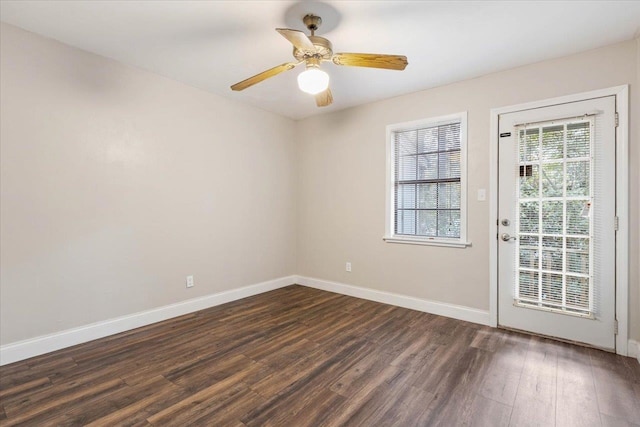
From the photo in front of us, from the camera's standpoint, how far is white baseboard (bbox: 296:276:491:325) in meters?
3.21

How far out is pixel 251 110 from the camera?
4.15m

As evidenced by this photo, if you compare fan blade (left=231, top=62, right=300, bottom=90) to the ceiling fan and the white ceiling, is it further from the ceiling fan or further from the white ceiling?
the white ceiling

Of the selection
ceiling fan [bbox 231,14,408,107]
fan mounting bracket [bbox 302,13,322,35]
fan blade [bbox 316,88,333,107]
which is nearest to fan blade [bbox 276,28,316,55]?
ceiling fan [bbox 231,14,408,107]

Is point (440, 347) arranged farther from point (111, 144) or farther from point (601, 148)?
point (111, 144)

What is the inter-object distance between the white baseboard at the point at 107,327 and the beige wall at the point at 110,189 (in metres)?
0.06

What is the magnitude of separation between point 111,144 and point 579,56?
14.2 feet

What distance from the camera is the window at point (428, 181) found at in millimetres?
3422

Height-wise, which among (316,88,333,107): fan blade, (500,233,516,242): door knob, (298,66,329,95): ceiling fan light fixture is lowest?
(500,233,516,242): door knob

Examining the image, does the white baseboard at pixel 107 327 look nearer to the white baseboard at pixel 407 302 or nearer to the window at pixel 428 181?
the white baseboard at pixel 407 302

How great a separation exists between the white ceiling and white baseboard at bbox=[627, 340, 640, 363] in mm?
2442

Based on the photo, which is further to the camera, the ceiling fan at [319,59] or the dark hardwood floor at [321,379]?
the ceiling fan at [319,59]

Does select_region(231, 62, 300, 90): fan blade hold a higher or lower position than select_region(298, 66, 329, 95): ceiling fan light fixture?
higher

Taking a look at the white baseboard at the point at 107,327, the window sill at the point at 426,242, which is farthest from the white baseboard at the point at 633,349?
the white baseboard at the point at 107,327

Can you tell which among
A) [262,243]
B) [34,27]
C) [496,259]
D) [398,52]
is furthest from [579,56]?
[34,27]
